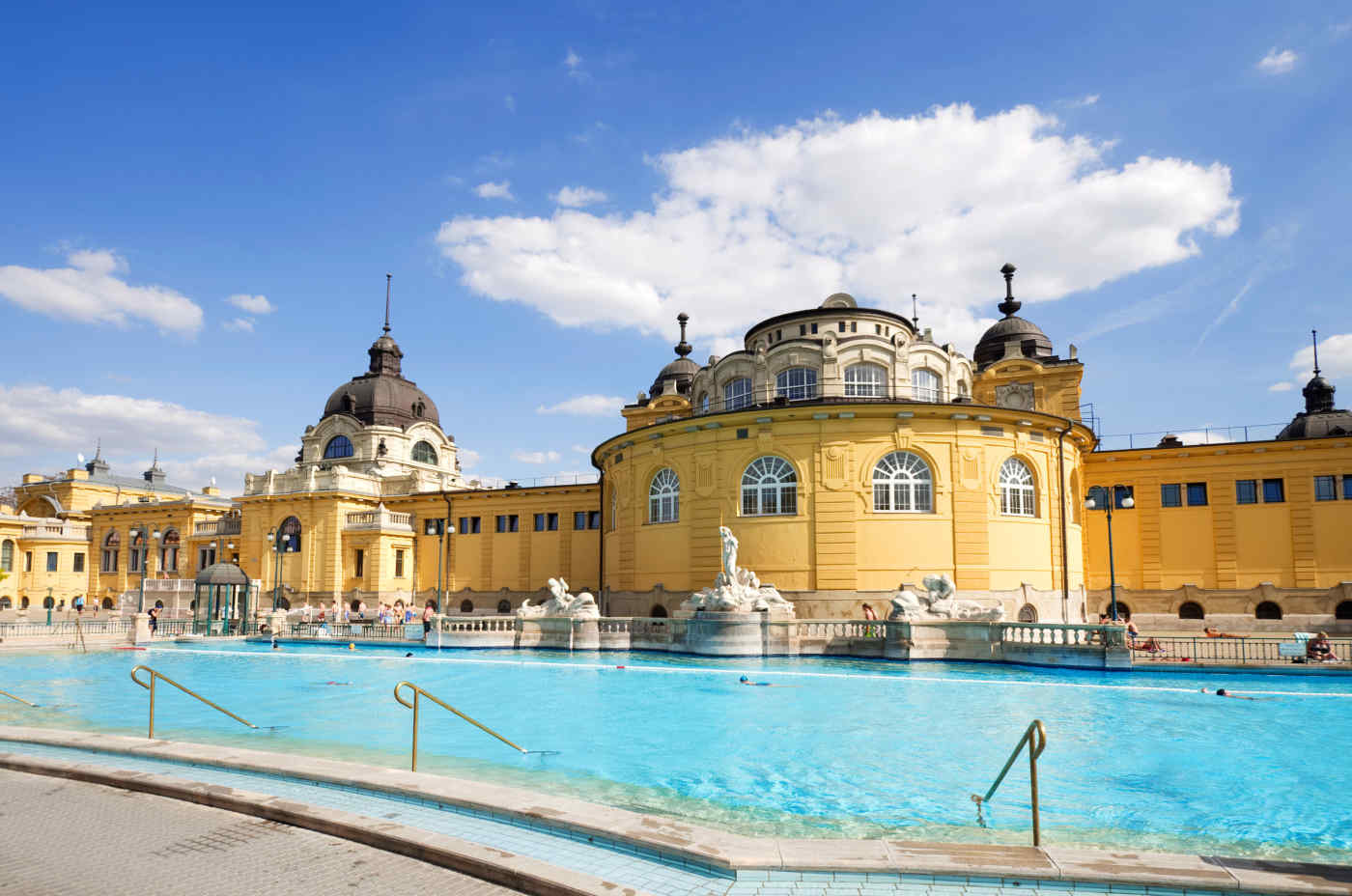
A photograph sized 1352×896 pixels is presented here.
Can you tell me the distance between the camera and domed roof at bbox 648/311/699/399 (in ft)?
188

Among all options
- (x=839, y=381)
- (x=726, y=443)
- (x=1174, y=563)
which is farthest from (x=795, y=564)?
(x=1174, y=563)

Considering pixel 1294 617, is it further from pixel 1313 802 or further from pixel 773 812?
pixel 773 812

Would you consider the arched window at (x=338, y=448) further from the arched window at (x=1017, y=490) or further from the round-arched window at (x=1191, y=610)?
the round-arched window at (x=1191, y=610)

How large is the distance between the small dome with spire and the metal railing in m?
17.9

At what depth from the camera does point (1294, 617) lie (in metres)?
34.2

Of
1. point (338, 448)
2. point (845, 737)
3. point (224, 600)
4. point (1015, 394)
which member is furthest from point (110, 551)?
point (845, 737)

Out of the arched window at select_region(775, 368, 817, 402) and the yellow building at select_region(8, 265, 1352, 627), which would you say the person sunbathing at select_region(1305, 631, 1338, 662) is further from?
the arched window at select_region(775, 368, 817, 402)

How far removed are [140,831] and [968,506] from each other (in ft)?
93.0

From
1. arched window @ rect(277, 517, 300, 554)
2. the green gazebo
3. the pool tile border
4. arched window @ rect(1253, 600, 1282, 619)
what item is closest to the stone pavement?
the pool tile border

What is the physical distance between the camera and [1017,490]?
32.8 metres

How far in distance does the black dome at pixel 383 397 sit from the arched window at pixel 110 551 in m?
19.1

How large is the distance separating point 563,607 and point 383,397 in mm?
36939

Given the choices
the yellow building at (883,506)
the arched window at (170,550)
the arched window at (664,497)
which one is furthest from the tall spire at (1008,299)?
the arched window at (170,550)

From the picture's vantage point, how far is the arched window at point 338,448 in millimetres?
60594
